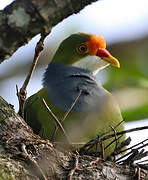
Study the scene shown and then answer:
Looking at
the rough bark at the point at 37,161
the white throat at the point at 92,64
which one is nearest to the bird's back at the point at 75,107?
the white throat at the point at 92,64

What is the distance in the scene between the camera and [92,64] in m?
4.30

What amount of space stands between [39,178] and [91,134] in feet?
3.52

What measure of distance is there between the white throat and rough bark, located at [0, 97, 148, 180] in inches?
60.2

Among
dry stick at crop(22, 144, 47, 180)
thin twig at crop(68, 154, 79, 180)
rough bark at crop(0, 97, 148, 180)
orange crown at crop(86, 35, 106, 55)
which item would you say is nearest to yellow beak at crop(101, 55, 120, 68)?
orange crown at crop(86, 35, 106, 55)

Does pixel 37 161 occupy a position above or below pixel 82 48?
below

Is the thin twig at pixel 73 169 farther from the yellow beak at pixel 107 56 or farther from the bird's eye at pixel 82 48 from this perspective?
the bird's eye at pixel 82 48

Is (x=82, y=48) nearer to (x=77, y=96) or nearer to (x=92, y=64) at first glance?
(x=92, y=64)

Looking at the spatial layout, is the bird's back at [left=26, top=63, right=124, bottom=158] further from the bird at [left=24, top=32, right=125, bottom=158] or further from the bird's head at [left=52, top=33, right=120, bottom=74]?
the bird's head at [left=52, top=33, right=120, bottom=74]

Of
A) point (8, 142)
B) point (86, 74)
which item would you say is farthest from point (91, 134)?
point (8, 142)

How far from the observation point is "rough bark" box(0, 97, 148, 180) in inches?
98.4

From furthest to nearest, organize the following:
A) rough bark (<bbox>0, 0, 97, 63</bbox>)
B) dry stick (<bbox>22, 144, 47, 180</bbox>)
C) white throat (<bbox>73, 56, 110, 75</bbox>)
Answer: white throat (<bbox>73, 56, 110, 75</bbox>), dry stick (<bbox>22, 144, 47, 180</bbox>), rough bark (<bbox>0, 0, 97, 63</bbox>)

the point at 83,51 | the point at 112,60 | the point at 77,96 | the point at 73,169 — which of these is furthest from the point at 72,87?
the point at 73,169

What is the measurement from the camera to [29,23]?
6.29ft

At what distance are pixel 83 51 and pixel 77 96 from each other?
782 millimetres
